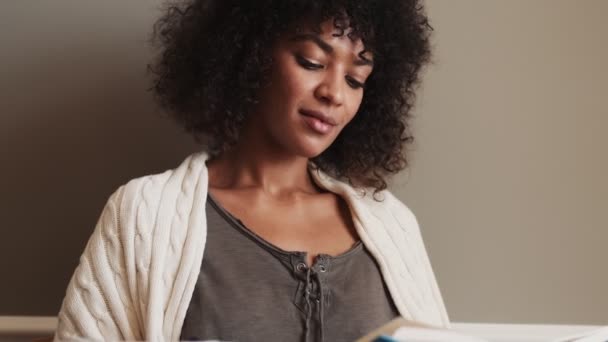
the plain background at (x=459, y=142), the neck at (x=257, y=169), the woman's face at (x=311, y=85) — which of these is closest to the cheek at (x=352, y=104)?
the woman's face at (x=311, y=85)

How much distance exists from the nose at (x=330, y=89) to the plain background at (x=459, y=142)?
301 millimetres

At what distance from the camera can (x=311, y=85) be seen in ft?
3.28

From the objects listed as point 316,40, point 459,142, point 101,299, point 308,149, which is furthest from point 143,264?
point 459,142

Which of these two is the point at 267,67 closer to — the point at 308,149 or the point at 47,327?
the point at 308,149

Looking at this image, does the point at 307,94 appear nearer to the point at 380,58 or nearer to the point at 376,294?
the point at 380,58

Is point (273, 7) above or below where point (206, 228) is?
above

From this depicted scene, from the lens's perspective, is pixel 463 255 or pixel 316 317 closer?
pixel 316 317

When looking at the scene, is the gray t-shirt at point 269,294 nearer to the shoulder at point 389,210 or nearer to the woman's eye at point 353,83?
the shoulder at point 389,210

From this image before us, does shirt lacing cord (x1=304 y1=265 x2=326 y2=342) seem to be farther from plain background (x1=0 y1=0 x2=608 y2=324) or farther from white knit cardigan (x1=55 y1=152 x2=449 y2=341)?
plain background (x1=0 y1=0 x2=608 y2=324)

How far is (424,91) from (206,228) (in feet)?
1.62

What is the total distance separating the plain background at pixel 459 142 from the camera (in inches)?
48.1

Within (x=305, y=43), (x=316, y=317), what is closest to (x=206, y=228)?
(x=316, y=317)

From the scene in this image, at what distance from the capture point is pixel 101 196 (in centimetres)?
125

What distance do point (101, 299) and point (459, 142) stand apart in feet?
2.23
